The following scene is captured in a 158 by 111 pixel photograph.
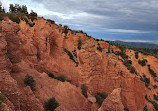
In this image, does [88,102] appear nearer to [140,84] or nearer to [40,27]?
[140,84]

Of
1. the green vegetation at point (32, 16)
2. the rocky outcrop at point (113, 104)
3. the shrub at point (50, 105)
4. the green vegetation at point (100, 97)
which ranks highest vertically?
the green vegetation at point (32, 16)

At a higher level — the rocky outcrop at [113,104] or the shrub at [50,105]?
the rocky outcrop at [113,104]

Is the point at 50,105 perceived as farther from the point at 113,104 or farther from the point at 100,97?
the point at 100,97

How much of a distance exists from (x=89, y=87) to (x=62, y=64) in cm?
610

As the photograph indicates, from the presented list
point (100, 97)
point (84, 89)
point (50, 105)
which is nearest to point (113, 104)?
point (50, 105)

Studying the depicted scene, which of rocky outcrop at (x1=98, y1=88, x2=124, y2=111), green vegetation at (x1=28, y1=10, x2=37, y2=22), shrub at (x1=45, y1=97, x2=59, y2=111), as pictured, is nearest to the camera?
rocky outcrop at (x1=98, y1=88, x2=124, y2=111)

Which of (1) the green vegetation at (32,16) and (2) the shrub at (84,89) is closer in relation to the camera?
(2) the shrub at (84,89)

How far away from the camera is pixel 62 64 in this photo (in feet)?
68.4

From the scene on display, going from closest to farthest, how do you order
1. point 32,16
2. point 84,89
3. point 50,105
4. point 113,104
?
point 113,104, point 50,105, point 84,89, point 32,16

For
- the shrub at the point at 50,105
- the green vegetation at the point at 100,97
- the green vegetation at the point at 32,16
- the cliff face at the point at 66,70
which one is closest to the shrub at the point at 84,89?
the cliff face at the point at 66,70

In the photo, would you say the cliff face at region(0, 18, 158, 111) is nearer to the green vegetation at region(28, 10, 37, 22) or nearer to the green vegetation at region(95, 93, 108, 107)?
the green vegetation at region(95, 93, 108, 107)

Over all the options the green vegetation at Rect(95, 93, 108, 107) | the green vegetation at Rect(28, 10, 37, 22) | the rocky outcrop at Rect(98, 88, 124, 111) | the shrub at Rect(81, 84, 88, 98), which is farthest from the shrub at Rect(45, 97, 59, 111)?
the green vegetation at Rect(28, 10, 37, 22)

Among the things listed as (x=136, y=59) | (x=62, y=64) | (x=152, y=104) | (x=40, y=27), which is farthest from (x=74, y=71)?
(x=136, y=59)

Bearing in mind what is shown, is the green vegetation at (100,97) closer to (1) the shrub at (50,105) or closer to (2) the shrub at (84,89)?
(2) the shrub at (84,89)
